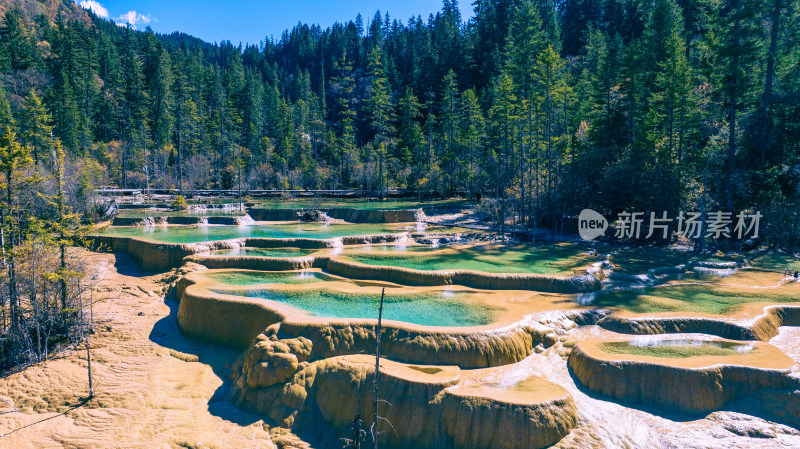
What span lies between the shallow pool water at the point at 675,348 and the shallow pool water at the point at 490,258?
6309 millimetres

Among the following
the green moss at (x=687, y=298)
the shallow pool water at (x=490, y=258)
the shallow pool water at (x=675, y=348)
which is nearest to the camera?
the shallow pool water at (x=675, y=348)

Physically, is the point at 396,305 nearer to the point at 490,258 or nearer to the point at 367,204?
the point at 490,258

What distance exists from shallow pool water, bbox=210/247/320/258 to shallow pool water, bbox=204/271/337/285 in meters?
2.68

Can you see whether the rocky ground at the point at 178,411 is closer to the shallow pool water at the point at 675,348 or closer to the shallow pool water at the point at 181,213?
the shallow pool water at the point at 675,348

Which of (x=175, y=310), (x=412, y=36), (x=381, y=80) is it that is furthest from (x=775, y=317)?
(x=412, y=36)

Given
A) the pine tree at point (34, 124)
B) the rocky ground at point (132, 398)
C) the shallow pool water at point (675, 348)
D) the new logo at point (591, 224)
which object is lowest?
the rocky ground at point (132, 398)

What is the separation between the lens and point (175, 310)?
18.0m

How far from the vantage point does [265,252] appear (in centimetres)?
2377

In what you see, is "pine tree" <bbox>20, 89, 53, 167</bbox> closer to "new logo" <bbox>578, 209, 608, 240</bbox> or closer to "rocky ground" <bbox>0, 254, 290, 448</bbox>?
"rocky ground" <bbox>0, 254, 290, 448</bbox>

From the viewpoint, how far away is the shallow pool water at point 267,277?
727 inches

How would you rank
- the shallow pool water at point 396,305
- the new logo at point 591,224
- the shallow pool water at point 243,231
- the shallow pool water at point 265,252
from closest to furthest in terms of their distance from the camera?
the shallow pool water at point 396,305 → the shallow pool water at point 265,252 → the shallow pool water at point 243,231 → the new logo at point 591,224

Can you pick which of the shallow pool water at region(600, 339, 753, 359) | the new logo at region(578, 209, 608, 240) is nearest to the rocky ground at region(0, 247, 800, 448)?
the shallow pool water at region(600, 339, 753, 359)

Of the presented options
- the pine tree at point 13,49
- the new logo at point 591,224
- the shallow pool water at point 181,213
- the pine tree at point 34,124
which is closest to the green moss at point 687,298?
the new logo at point 591,224

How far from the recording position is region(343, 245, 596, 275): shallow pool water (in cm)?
1989
